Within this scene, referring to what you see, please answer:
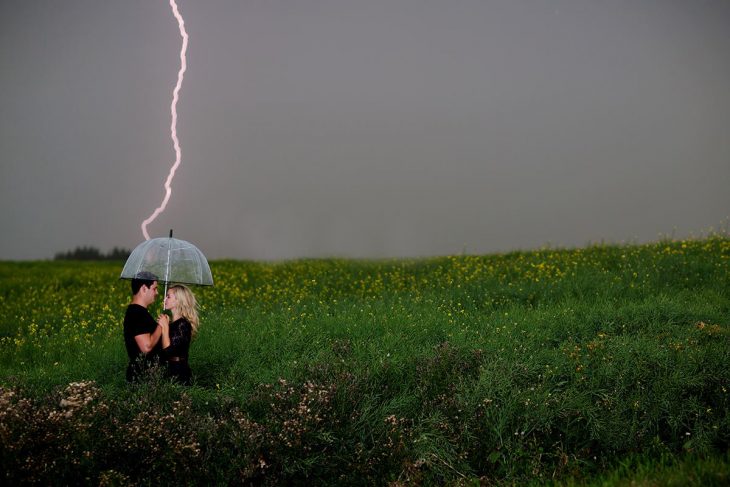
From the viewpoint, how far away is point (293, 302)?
1470 cm

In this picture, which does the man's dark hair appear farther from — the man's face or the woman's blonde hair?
the woman's blonde hair

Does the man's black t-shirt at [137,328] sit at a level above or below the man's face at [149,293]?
below

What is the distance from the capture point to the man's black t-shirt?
7273mm

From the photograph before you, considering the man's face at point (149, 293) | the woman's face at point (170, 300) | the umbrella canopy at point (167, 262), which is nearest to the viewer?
the man's face at point (149, 293)

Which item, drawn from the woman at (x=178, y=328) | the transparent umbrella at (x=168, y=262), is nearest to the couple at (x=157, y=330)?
the woman at (x=178, y=328)

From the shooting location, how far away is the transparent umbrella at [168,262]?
309 inches

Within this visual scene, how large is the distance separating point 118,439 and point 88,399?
58cm

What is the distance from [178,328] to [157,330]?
240 millimetres

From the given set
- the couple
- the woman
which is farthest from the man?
the woman

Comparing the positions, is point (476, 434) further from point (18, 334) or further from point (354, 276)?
point (354, 276)

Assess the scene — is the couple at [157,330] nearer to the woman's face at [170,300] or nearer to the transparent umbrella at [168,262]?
the woman's face at [170,300]

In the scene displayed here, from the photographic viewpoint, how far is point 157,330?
735 cm

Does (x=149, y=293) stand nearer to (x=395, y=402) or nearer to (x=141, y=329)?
(x=141, y=329)

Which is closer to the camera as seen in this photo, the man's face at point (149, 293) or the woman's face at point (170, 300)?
the man's face at point (149, 293)
